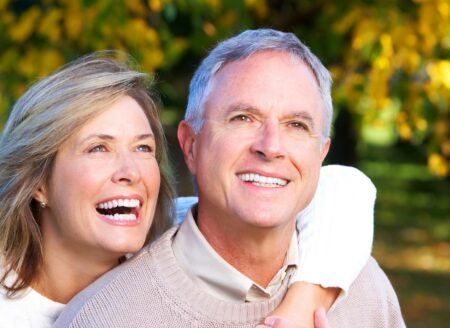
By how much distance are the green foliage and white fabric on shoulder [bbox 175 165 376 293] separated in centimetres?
211

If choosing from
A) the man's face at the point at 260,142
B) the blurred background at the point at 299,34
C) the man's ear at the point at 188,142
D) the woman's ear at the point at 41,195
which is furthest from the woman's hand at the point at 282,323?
the blurred background at the point at 299,34

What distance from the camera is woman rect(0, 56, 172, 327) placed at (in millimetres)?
3254

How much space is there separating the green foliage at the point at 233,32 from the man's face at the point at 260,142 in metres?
2.40

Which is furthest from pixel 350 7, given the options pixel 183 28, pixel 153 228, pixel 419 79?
pixel 153 228

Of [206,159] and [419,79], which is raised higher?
[206,159]

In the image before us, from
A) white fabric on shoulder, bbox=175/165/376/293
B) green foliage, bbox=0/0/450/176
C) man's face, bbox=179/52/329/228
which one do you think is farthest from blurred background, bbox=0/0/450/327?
man's face, bbox=179/52/329/228

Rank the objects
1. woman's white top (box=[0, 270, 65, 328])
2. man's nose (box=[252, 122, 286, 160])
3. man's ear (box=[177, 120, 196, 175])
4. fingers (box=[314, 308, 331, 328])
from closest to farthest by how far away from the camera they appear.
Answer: man's nose (box=[252, 122, 286, 160]) → fingers (box=[314, 308, 331, 328]) → man's ear (box=[177, 120, 196, 175]) → woman's white top (box=[0, 270, 65, 328])

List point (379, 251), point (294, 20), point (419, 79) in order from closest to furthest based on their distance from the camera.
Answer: point (419, 79), point (294, 20), point (379, 251)

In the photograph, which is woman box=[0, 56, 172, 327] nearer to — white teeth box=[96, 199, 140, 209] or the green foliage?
white teeth box=[96, 199, 140, 209]

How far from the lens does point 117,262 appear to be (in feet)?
11.4

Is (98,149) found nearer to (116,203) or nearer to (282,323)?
(116,203)

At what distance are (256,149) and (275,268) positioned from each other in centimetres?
42

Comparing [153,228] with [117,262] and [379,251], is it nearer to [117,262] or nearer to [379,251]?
[117,262]

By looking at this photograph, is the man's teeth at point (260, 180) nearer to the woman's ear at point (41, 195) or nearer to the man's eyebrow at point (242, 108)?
the man's eyebrow at point (242, 108)
